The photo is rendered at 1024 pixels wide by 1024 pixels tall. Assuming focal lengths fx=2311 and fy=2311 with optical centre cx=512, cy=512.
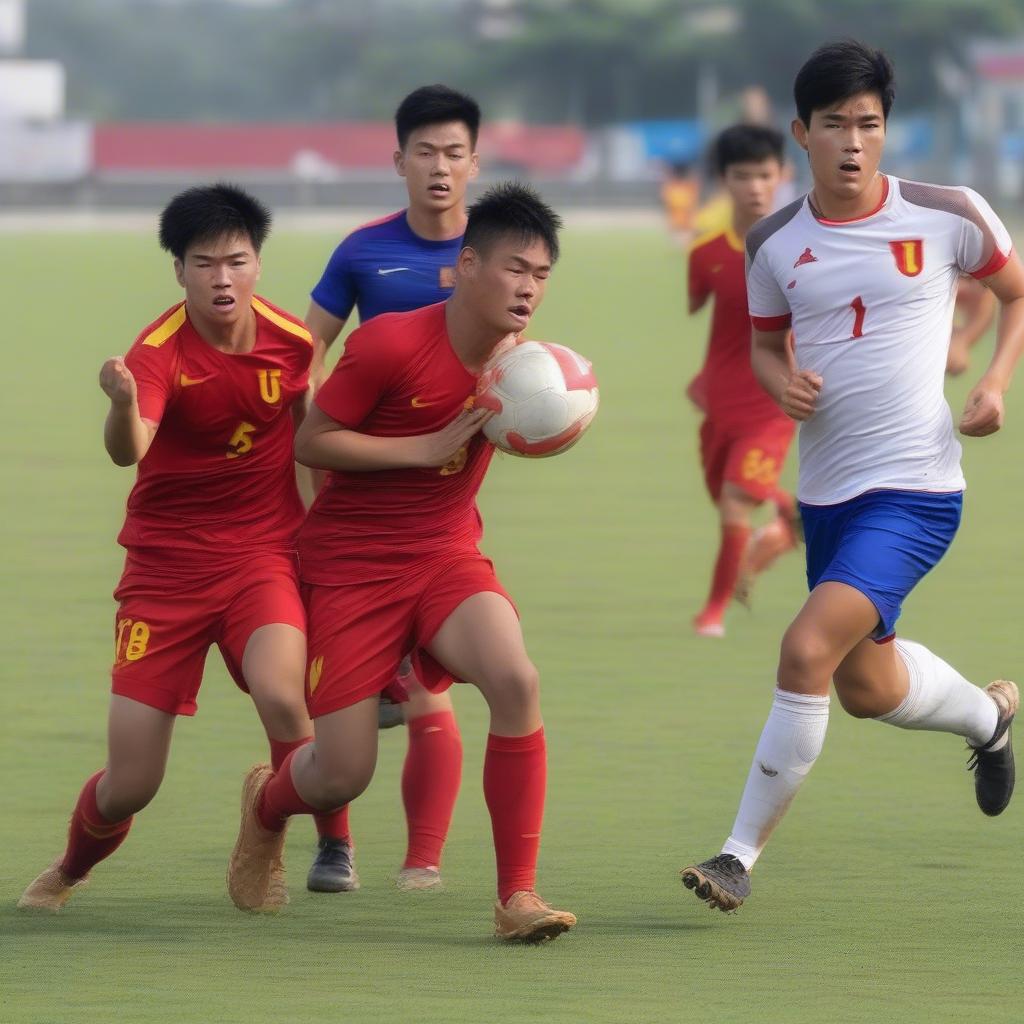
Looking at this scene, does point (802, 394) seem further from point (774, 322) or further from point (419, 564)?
point (419, 564)

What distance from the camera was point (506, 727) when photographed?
534cm

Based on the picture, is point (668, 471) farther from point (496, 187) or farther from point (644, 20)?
point (644, 20)

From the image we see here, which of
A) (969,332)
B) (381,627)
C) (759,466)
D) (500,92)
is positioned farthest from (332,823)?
(500,92)

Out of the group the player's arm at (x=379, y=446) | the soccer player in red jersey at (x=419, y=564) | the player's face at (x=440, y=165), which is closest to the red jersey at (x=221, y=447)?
the soccer player in red jersey at (x=419, y=564)

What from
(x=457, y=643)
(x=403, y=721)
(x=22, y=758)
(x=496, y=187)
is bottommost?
(x=22, y=758)

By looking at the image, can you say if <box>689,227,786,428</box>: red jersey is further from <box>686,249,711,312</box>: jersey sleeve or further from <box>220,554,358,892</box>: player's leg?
<box>220,554,358,892</box>: player's leg

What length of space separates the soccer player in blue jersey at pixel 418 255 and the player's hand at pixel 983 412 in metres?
1.62

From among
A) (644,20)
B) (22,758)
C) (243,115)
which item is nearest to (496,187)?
(22,758)

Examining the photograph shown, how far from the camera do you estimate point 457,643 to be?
538cm

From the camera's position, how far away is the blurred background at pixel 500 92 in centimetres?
7656

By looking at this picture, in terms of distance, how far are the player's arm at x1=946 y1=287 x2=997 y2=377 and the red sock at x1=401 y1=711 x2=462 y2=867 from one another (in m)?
1.67

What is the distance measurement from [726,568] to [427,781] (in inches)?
149

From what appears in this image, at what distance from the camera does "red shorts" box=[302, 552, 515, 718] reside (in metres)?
5.46

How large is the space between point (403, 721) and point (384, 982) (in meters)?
1.47
